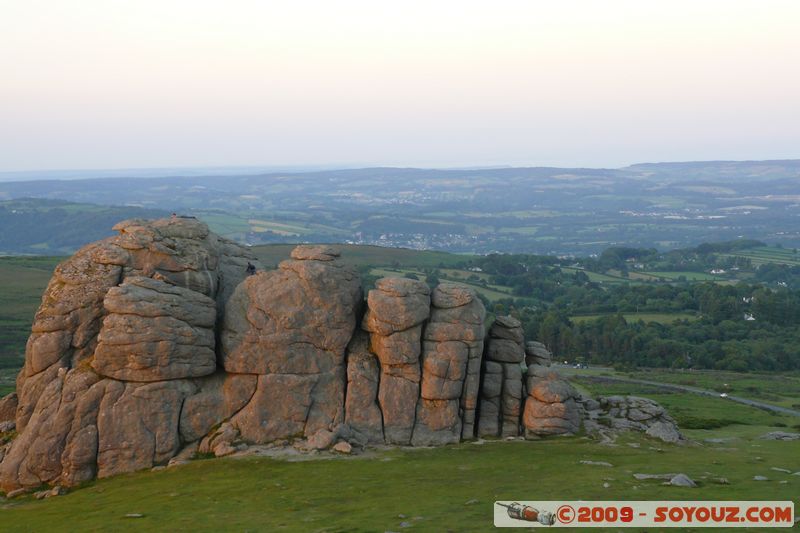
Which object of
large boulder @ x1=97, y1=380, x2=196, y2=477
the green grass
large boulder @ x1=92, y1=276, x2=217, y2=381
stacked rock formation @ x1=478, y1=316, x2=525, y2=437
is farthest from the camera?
stacked rock formation @ x1=478, y1=316, x2=525, y2=437

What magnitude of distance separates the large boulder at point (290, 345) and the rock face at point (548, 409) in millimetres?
15843

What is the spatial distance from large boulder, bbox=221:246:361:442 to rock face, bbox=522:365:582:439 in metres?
15.8

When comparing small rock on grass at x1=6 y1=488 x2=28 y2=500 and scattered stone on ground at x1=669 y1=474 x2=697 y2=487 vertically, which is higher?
scattered stone on ground at x1=669 y1=474 x2=697 y2=487

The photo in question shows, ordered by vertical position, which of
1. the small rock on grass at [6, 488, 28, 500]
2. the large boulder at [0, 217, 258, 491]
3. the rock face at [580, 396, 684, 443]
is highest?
the large boulder at [0, 217, 258, 491]

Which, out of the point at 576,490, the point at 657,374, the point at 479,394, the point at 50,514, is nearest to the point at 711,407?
the point at 657,374

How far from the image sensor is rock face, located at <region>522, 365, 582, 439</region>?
65312 mm

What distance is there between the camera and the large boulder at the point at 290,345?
201 feet

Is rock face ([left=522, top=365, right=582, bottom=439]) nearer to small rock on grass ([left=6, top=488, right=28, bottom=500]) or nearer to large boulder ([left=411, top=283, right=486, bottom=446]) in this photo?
large boulder ([left=411, top=283, right=486, bottom=446])

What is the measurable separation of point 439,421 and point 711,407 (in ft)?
200

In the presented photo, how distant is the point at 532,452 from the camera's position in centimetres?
6003

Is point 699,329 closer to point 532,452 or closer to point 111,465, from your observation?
point 532,452

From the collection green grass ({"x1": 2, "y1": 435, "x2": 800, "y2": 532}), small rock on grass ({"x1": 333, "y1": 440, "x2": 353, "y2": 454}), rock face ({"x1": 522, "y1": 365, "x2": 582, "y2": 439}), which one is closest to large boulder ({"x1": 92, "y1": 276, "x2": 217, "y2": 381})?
green grass ({"x1": 2, "y1": 435, "x2": 800, "y2": 532})

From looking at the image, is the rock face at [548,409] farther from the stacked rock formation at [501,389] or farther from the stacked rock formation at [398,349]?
the stacked rock formation at [398,349]

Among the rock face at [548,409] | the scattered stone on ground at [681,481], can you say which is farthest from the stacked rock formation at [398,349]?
the scattered stone on ground at [681,481]
